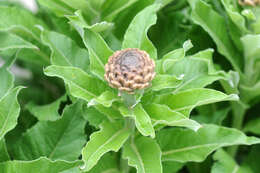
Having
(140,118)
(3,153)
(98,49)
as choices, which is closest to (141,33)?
(98,49)

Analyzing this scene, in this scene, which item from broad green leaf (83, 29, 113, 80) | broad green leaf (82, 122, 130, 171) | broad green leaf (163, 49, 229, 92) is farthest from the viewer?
broad green leaf (163, 49, 229, 92)

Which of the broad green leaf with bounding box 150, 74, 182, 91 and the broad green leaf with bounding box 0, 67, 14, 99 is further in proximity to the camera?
the broad green leaf with bounding box 0, 67, 14, 99

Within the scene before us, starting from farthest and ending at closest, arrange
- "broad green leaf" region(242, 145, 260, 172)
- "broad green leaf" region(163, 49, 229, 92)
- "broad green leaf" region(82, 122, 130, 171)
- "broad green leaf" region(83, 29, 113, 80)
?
1. "broad green leaf" region(242, 145, 260, 172)
2. "broad green leaf" region(163, 49, 229, 92)
3. "broad green leaf" region(83, 29, 113, 80)
4. "broad green leaf" region(82, 122, 130, 171)

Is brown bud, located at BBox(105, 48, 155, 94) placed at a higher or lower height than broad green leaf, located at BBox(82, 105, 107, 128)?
higher

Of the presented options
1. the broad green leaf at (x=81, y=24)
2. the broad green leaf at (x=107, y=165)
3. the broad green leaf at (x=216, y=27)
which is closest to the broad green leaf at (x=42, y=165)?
the broad green leaf at (x=107, y=165)

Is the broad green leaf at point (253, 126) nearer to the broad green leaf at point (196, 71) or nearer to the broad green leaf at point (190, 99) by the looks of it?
the broad green leaf at point (196, 71)

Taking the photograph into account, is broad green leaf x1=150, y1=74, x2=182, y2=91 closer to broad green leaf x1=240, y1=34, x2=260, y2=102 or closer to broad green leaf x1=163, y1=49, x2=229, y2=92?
broad green leaf x1=163, y1=49, x2=229, y2=92

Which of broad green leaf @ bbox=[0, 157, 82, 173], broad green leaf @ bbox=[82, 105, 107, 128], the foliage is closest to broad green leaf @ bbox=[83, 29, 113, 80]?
the foliage

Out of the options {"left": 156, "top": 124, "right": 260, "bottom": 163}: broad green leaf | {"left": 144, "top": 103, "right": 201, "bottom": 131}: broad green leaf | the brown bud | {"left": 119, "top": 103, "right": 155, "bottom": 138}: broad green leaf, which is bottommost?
{"left": 156, "top": 124, "right": 260, "bottom": 163}: broad green leaf
